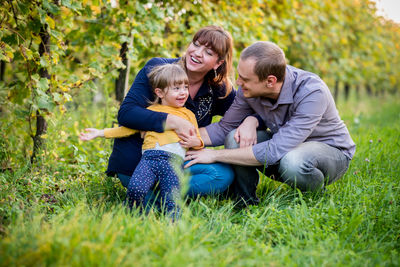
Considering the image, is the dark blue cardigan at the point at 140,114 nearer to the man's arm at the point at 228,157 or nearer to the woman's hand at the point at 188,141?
the woman's hand at the point at 188,141

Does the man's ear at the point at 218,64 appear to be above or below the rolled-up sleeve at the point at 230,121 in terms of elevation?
above

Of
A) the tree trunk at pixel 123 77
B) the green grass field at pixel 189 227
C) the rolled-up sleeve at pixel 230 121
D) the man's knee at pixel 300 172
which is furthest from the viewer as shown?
the tree trunk at pixel 123 77

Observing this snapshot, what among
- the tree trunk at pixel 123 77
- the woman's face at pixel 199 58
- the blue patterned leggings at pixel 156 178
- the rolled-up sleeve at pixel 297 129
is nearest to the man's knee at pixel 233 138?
the rolled-up sleeve at pixel 297 129

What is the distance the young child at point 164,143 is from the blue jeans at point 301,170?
17.4 inches

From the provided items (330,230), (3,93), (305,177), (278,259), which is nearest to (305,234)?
(330,230)

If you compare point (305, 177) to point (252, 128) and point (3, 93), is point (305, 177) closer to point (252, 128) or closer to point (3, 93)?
point (252, 128)

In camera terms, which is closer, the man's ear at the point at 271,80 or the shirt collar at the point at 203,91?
the man's ear at the point at 271,80

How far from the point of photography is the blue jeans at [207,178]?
2.78 meters

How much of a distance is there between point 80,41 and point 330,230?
122 inches

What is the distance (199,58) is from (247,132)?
0.70m

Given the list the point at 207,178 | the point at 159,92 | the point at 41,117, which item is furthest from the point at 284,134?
the point at 41,117

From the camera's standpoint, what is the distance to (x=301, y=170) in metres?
2.62

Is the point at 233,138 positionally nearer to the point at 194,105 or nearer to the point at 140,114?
the point at 194,105

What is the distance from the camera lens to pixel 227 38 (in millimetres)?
2961
